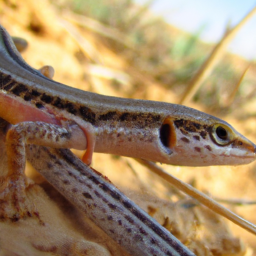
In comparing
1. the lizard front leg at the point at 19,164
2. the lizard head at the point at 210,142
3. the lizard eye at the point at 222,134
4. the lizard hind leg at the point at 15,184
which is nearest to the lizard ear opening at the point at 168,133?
the lizard head at the point at 210,142

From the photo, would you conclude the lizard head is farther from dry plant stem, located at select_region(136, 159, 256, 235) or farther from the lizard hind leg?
the lizard hind leg

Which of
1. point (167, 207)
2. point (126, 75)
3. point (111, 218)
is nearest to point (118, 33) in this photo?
point (126, 75)

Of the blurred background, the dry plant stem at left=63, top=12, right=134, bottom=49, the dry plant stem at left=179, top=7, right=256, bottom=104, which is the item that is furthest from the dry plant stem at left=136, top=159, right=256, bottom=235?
the dry plant stem at left=63, top=12, right=134, bottom=49

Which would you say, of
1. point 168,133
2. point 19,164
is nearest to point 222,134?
point 168,133

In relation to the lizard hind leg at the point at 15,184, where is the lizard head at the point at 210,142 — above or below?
above

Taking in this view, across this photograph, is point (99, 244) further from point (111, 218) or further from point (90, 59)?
point (90, 59)

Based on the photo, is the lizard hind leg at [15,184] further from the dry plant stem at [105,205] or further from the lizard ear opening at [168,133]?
the lizard ear opening at [168,133]
